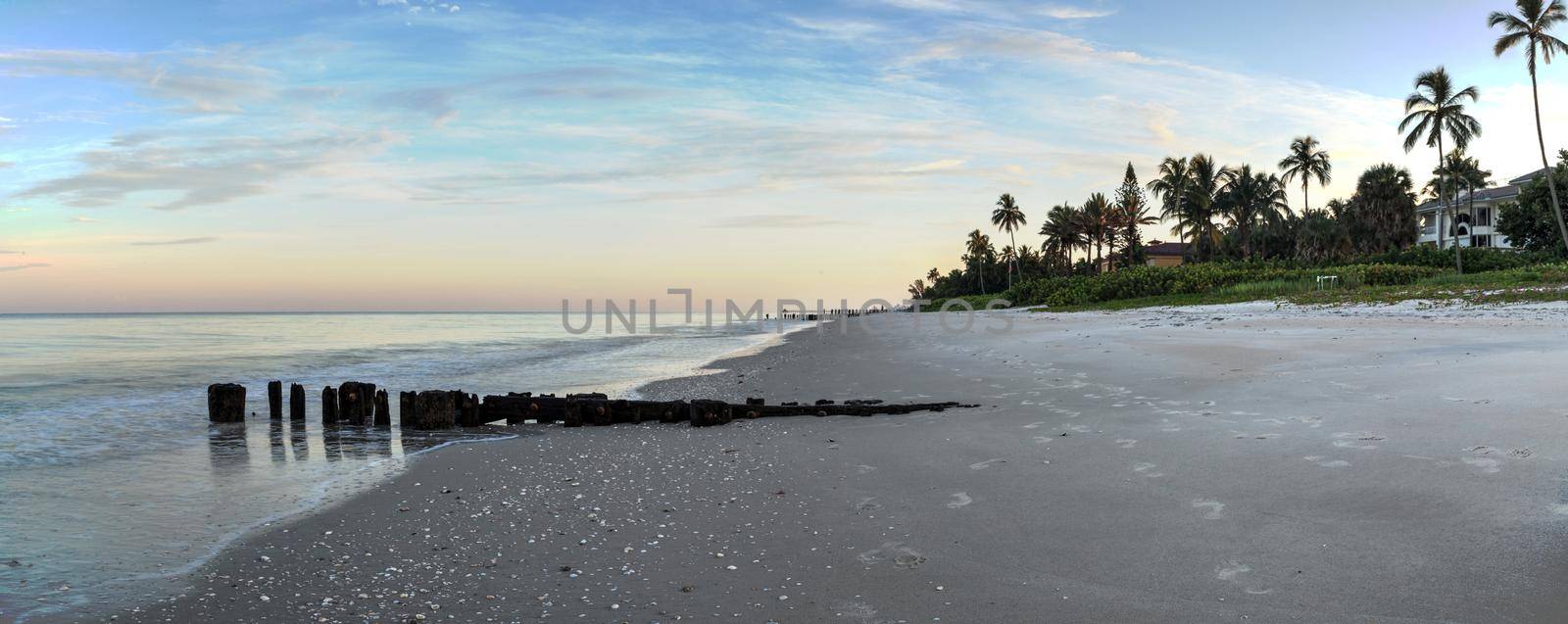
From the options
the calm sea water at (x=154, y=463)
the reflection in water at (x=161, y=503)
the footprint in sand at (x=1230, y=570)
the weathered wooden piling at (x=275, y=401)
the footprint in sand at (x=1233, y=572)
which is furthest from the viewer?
the weathered wooden piling at (x=275, y=401)

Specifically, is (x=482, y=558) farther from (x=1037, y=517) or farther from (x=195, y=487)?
(x=195, y=487)

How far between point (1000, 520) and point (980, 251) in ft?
375

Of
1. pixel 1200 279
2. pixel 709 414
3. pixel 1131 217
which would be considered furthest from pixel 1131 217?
pixel 709 414

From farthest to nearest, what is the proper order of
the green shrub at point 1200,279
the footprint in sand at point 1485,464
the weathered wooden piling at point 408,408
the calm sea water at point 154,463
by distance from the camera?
the green shrub at point 1200,279
the weathered wooden piling at point 408,408
the footprint in sand at point 1485,464
the calm sea water at point 154,463

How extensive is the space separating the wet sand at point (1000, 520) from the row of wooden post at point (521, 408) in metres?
0.81

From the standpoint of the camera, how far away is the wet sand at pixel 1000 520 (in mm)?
4727

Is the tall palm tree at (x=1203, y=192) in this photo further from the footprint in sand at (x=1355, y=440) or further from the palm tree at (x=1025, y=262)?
the footprint in sand at (x=1355, y=440)

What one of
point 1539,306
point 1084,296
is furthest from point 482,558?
point 1084,296

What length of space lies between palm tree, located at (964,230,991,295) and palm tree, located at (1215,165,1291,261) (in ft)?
109

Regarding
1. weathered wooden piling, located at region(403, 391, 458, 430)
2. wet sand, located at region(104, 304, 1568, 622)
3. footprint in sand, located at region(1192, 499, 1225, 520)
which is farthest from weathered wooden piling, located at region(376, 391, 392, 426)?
footprint in sand, located at region(1192, 499, 1225, 520)

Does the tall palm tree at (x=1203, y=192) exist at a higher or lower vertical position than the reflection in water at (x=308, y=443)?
higher

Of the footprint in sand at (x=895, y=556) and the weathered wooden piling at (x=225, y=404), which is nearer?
the footprint in sand at (x=895, y=556)

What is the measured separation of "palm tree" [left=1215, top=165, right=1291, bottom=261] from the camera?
75.6 metres

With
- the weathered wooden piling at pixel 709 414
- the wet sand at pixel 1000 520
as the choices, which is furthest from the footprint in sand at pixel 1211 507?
the weathered wooden piling at pixel 709 414
